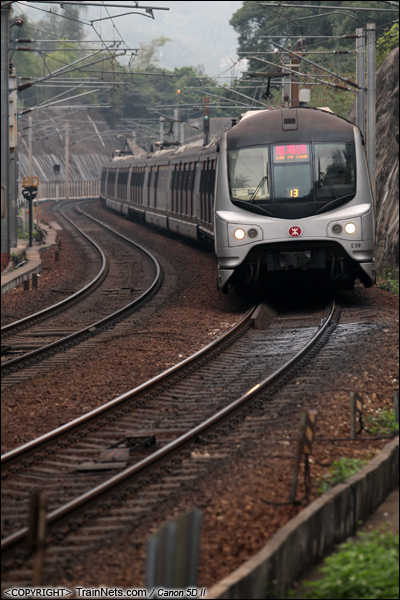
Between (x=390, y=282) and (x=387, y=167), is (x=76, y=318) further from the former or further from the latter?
(x=387, y=167)

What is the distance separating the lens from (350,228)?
15539 mm

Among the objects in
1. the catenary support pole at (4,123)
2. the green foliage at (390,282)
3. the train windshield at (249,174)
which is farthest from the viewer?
the catenary support pole at (4,123)

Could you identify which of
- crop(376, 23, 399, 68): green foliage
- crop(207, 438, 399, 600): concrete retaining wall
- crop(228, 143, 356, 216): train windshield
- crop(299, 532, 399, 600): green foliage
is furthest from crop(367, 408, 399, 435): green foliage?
crop(376, 23, 399, 68): green foliage

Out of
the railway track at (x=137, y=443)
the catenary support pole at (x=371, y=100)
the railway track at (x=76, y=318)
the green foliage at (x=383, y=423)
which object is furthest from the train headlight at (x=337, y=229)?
the catenary support pole at (x=371, y=100)

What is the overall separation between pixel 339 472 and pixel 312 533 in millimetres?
1399

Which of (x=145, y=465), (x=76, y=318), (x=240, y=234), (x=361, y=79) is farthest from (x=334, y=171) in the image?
(x=361, y=79)

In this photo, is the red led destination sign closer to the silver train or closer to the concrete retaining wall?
the silver train

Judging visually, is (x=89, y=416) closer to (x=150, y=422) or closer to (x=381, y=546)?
(x=150, y=422)

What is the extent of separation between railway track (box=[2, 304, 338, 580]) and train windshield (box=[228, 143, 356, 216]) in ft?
10.9

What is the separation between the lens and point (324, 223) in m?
15.5

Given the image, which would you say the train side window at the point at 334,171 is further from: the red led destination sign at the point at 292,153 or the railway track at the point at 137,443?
the railway track at the point at 137,443

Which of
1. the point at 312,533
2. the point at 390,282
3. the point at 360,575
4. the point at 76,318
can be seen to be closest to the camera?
the point at 360,575

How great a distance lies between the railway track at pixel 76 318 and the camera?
43.1ft

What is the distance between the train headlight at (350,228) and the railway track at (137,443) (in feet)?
9.71
